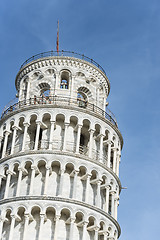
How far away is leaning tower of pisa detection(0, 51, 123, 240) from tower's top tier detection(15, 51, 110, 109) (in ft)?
0.33

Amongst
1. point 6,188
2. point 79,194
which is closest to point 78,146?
point 79,194

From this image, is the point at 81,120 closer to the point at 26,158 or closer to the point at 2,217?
the point at 26,158

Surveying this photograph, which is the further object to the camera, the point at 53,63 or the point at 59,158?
the point at 53,63

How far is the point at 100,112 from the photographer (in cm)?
4919

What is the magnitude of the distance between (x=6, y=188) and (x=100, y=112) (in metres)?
12.4

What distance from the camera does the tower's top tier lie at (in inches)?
1969

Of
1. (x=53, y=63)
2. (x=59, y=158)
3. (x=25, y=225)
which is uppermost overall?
(x=53, y=63)

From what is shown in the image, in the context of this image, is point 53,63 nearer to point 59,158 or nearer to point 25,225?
point 59,158

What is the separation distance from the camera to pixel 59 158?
4316 cm

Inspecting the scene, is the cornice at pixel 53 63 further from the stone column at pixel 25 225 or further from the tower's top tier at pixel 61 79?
the stone column at pixel 25 225

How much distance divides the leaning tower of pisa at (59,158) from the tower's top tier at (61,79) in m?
0.10

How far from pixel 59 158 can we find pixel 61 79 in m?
11.3

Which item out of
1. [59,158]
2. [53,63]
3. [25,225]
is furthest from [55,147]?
[53,63]

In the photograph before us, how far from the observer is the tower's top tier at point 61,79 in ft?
164
